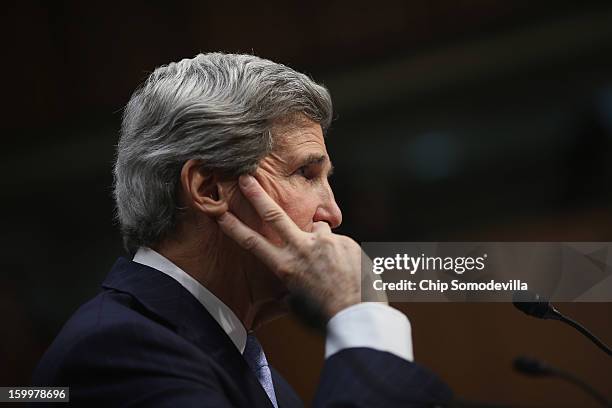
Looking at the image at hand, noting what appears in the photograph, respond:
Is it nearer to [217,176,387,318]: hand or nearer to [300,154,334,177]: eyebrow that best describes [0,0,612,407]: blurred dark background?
[300,154,334,177]: eyebrow

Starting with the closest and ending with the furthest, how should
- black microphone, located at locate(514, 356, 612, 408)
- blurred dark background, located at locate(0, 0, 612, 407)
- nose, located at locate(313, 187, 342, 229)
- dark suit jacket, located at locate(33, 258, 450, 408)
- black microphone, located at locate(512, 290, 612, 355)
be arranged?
black microphone, located at locate(514, 356, 612, 408) < dark suit jacket, located at locate(33, 258, 450, 408) < black microphone, located at locate(512, 290, 612, 355) < nose, located at locate(313, 187, 342, 229) < blurred dark background, located at locate(0, 0, 612, 407)

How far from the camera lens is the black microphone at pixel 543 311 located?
1199mm

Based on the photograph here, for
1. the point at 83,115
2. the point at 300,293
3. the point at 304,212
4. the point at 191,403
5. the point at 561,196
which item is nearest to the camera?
the point at 191,403

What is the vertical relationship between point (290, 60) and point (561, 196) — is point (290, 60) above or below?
above

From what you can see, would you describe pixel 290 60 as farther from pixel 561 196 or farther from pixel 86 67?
pixel 561 196

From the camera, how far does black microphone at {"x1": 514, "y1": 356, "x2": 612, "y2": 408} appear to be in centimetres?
78

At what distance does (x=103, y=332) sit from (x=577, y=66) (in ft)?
5.73

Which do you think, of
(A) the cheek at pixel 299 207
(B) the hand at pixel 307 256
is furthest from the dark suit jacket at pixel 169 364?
(A) the cheek at pixel 299 207

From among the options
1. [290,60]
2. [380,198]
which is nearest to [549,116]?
[380,198]

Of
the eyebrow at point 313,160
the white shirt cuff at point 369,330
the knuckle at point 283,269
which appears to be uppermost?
the eyebrow at point 313,160

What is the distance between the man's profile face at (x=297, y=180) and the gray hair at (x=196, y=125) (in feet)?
0.08

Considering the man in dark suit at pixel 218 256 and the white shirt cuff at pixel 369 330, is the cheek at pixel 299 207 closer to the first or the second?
the man in dark suit at pixel 218 256

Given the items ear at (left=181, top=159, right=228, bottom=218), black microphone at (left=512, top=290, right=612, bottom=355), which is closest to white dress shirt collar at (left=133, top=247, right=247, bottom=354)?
ear at (left=181, top=159, right=228, bottom=218)

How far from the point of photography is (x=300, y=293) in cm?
125
